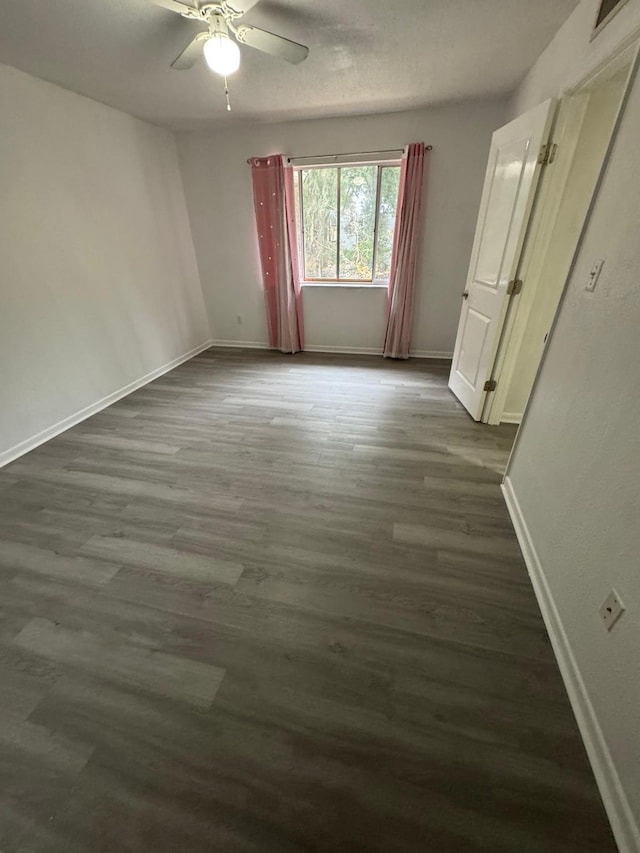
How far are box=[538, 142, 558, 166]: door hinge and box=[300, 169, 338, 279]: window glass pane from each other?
2.30 metres

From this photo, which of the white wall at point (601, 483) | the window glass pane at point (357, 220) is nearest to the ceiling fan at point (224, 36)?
the white wall at point (601, 483)

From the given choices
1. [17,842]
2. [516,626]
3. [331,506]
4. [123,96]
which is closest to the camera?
[17,842]

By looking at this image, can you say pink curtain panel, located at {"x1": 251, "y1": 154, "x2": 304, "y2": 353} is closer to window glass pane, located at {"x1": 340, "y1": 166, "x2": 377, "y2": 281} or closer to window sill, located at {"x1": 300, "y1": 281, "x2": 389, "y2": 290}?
window sill, located at {"x1": 300, "y1": 281, "x2": 389, "y2": 290}

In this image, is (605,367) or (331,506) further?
(331,506)

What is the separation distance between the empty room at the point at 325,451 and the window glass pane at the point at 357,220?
0.11 ft

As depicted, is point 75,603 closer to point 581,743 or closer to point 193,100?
point 581,743

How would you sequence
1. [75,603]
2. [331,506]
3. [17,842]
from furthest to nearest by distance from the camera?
[331,506], [75,603], [17,842]

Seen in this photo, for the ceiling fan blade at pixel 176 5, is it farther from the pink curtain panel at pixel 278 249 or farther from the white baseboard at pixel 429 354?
the white baseboard at pixel 429 354

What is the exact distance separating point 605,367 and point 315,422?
188cm

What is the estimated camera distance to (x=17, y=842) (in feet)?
2.82

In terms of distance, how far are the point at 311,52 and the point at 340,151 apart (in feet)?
4.52

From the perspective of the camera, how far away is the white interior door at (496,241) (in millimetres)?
1991

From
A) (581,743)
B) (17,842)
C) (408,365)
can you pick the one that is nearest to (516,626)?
(581,743)

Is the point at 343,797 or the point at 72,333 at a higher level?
the point at 72,333
